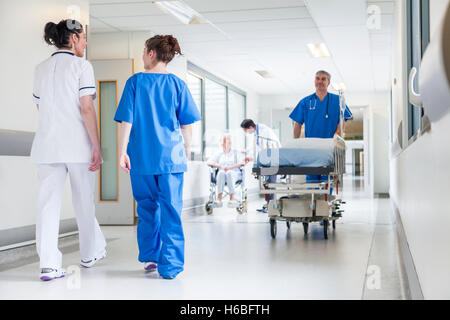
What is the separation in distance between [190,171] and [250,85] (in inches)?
152

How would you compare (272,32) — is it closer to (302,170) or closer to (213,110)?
(302,170)

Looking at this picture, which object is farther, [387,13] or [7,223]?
[387,13]

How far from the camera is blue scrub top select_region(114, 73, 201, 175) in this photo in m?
2.90

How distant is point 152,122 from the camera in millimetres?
2920

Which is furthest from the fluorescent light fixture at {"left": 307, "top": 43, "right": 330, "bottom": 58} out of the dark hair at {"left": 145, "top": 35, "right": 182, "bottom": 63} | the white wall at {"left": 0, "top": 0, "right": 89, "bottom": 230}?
the dark hair at {"left": 145, "top": 35, "right": 182, "bottom": 63}

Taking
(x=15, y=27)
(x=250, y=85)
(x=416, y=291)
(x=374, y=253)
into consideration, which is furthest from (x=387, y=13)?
(x=250, y=85)

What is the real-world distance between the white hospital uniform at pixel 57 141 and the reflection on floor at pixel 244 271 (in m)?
0.31

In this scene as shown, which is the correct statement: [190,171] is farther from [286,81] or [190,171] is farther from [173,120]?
[173,120]

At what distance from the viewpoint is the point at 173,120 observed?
9.72 feet

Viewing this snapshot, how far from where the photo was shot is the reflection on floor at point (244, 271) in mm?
2506

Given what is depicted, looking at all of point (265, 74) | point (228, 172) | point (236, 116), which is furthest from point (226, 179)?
point (236, 116)

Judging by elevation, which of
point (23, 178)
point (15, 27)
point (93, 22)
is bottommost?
point (23, 178)

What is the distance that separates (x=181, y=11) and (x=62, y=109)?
112 inches

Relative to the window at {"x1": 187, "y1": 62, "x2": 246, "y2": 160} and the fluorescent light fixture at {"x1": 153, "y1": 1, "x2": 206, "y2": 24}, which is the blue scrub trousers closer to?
the fluorescent light fixture at {"x1": 153, "y1": 1, "x2": 206, "y2": 24}
